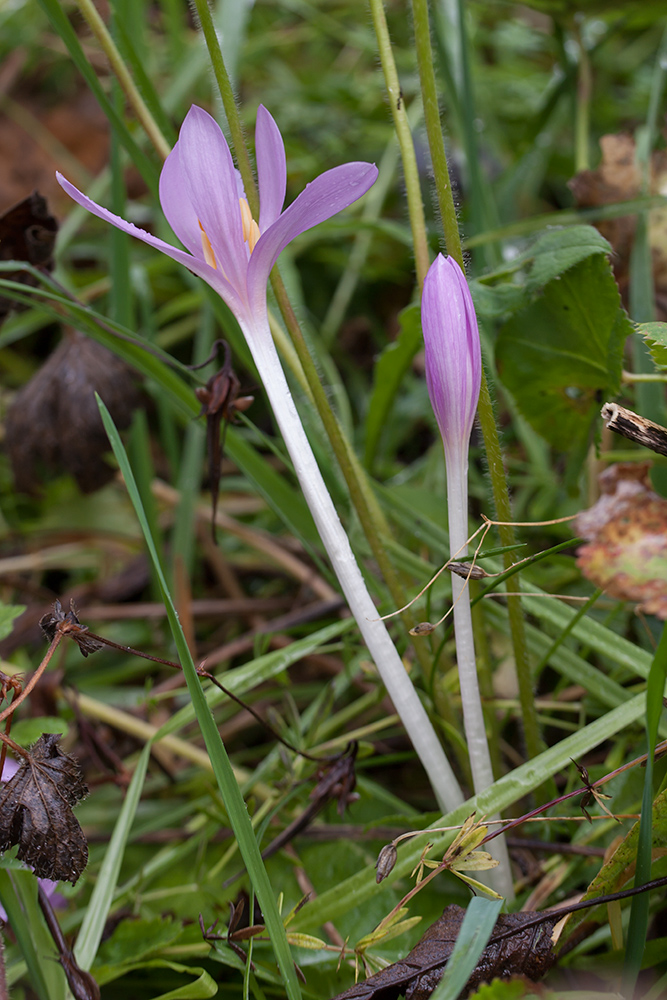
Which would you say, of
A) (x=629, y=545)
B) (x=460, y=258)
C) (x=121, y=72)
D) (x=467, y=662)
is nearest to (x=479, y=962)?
(x=467, y=662)

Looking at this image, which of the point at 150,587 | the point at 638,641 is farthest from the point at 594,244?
the point at 150,587

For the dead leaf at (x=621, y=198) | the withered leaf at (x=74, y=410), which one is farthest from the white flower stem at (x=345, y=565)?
the dead leaf at (x=621, y=198)

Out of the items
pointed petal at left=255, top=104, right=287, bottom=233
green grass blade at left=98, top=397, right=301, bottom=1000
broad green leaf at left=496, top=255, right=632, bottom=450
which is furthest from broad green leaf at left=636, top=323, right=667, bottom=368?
green grass blade at left=98, top=397, right=301, bottom=1000

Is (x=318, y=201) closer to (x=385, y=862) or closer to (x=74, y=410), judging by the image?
(x=385, y=862)

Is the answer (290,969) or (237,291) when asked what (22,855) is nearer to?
(290,969)

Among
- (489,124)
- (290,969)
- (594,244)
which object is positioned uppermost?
(489,124)

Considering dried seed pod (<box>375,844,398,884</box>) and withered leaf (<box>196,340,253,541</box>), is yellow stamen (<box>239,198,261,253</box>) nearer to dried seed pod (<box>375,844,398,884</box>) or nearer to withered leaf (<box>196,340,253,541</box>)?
withered leaf (<box>196,340,253,541</box>)
